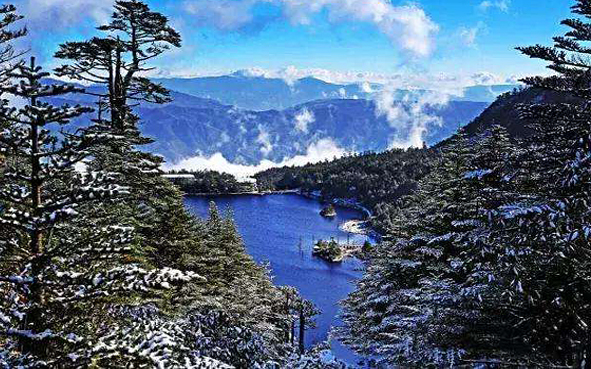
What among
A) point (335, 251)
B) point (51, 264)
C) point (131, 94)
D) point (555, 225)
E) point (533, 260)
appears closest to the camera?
point (51, 264)

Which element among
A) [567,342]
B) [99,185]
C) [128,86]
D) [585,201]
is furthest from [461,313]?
[128,86]

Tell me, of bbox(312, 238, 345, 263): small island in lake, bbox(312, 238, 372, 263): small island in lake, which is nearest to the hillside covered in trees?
Result: bbox(312, 238, 372, 263): small island in lake

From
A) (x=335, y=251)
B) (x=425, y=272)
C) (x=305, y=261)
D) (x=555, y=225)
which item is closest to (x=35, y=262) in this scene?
(x=555, y=225)

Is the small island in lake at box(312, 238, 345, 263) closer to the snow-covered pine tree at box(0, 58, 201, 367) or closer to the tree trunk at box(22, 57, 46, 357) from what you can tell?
the snow-covered pine tree at box(0, 58, 201, 367)

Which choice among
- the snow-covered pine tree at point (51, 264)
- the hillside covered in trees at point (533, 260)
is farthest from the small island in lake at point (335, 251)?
the snow-covered pine tree at point (51, 264)

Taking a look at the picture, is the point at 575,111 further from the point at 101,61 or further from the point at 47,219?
the point at 101,61

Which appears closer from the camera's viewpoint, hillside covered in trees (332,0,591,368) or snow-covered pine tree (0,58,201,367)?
snow-covered pine tree (0,58,201,367)

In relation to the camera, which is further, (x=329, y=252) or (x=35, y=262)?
(x=329, y=252)

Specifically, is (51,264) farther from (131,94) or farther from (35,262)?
(131,94)
